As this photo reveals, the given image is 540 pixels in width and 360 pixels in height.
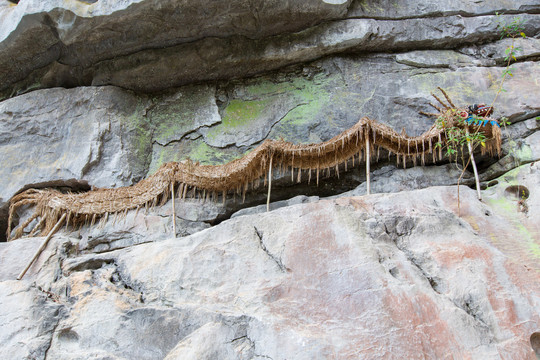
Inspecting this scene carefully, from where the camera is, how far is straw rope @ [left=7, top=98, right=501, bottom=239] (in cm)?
834

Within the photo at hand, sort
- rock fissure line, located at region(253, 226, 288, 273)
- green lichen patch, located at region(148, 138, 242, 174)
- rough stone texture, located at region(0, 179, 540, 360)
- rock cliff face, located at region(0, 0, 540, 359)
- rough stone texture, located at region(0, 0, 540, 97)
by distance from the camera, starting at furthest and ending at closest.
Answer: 1. green lichen patch, located at region(148, 138, 242, 174)
2. rough stone texture, located at region(0, 0, 540, 97)
3. rock fissure line, located at region(253, 226, 288, 273)
4. rock cliff face, located at region(0, 0, 540, 359)
5. rough stone texture, located at region(0, 179, 540, 360)

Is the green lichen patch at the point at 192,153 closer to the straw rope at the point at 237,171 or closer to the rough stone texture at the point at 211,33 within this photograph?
the straw rope at the point at 237,171

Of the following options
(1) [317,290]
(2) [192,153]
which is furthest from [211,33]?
(1) [317,290]

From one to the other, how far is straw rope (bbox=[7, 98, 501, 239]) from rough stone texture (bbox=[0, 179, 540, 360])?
152 cm

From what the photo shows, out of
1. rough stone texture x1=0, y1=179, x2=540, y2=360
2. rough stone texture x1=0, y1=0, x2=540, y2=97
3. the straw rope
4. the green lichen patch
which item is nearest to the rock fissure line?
rough stone texture x1=0, y1=179, x2=540, y2=360

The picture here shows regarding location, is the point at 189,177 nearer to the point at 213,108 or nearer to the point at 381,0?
the point at 213,108

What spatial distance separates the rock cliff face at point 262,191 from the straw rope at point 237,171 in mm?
330

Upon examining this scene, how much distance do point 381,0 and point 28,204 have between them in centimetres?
862

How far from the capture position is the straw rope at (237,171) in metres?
8.34

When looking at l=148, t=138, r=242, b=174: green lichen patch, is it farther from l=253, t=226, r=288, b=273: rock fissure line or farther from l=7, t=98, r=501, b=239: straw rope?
l=253, t=226, r=288, b=273: rock fissure line

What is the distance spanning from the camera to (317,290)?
590cm

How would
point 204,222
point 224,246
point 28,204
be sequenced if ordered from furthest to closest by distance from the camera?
1. point 28,204
2. point 204,222
3. point 224,246

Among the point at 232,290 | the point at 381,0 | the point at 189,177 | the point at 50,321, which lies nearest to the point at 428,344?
the point at 232,290

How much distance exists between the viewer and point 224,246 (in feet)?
22.4
